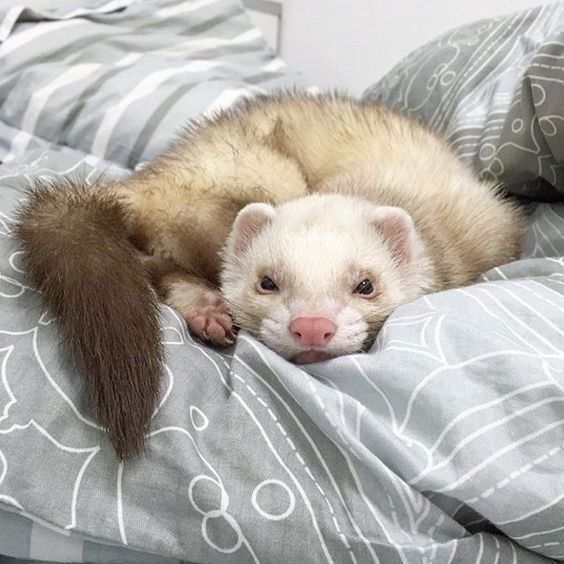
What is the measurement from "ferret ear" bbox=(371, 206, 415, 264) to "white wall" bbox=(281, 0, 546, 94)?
3.60 ft

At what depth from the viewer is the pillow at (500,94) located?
1154 millimetres

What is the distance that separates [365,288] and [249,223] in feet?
0.67

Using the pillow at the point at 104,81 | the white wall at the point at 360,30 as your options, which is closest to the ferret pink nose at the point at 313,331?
the pillow at the point at 104,81

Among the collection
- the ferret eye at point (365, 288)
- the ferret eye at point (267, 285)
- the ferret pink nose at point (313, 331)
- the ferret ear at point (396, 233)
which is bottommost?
the ferret eye at point (267, 285)

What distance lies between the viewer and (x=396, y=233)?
994mm

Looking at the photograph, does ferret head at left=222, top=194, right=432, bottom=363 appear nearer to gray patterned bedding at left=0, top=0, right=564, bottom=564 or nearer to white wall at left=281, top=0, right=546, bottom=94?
gray patterned bedding at left=0, top=0, right=564, bottom=564

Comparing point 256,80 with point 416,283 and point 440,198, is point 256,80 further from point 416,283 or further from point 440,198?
point 416,283

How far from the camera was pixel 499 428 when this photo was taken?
648mm

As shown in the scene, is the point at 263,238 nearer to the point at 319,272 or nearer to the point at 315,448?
the point at 319,272

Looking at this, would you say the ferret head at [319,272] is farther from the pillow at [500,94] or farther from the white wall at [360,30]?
the white wall at [360,30]

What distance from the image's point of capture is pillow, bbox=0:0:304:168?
5.47ft

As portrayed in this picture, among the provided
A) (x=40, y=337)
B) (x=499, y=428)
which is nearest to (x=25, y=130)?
(x=40, y=337)

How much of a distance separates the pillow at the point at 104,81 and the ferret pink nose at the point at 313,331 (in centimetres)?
93

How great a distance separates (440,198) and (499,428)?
0.62 meters
